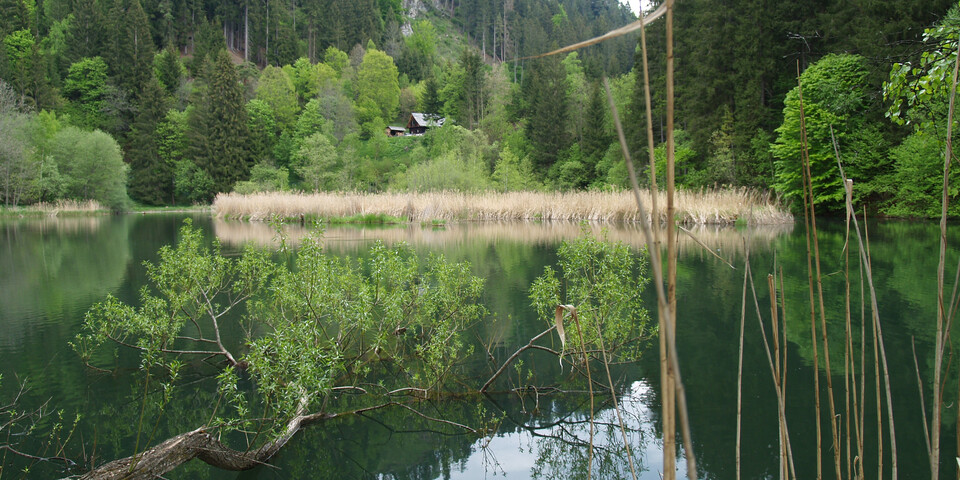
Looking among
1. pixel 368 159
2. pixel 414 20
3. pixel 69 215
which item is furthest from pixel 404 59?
pixel 69 215

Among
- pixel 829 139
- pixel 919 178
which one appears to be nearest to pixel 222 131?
pixel 829 139

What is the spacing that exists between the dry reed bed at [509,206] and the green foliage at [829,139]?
164 centimetres

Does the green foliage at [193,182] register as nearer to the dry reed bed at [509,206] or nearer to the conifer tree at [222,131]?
the conifer tree at [222,131]

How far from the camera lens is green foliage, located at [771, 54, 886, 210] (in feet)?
66.6

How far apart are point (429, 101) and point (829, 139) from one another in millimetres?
47728

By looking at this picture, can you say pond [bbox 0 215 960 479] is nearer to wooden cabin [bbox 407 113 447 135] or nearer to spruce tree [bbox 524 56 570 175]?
spruce tree [bbox 524 56 570 175]

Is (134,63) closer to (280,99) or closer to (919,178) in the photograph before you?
(280,99)

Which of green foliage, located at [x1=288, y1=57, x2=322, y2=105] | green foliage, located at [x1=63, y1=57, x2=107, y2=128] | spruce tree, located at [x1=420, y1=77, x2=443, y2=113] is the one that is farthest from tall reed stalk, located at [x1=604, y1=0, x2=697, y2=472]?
green foliage, located at [x1=288, y1=57, x2=322, y2=105]

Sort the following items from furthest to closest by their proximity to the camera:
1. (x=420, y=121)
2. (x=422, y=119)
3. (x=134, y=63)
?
1. (x=422, y=119)
2. (x=420, y=121)
3. (x=134, y=63)

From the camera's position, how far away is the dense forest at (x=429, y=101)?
66.2ft

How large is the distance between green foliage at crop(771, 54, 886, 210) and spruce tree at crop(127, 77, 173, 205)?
43.2 m

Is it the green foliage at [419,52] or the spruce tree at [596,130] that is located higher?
the green foliage at [419,52]

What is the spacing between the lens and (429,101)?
6366 cm

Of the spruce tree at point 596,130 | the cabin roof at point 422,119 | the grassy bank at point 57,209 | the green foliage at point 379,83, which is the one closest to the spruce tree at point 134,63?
the green foliage at point 379,83
